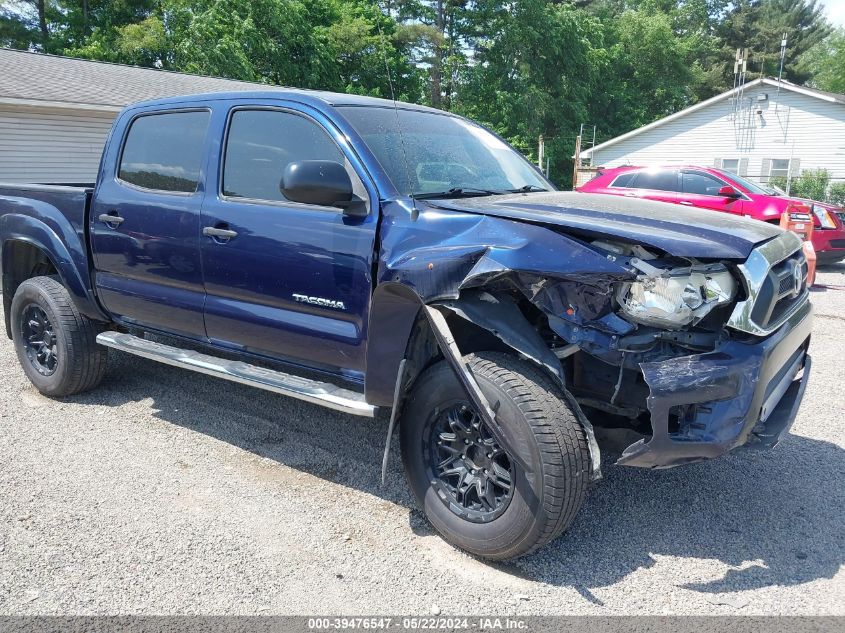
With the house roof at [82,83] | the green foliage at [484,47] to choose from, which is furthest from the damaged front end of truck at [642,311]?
the green foliage at [484,47]

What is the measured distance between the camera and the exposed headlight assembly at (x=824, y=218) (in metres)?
11.7

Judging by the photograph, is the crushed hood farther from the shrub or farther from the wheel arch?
the shrub

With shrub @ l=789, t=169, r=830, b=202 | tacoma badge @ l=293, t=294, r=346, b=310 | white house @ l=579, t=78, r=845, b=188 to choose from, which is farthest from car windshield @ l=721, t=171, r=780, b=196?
shrub @ l=789, t=169, r=830, b=202

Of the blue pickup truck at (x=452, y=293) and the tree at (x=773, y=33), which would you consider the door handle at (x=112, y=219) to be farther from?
the tree at (x=773, y=33)

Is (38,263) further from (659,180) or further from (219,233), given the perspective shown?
(659,180)

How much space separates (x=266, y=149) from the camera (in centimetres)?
395

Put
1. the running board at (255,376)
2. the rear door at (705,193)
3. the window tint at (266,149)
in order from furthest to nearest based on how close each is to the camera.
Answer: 1. the rear door at (705,193)
2. the window tint at (266,149)
3. the running board at (255,376)

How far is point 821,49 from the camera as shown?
195ft

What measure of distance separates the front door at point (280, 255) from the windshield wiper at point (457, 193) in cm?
29

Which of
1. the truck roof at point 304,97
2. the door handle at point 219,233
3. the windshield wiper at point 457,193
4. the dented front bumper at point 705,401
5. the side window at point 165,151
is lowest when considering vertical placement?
the dented front bumper at point 705,401

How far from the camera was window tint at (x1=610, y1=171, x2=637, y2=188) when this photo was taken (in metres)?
13.0

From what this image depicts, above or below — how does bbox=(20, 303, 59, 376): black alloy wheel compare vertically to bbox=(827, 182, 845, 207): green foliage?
below

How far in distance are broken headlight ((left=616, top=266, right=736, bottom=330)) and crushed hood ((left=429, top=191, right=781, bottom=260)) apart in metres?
0.10

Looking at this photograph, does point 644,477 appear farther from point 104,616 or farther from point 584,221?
point 104,616
